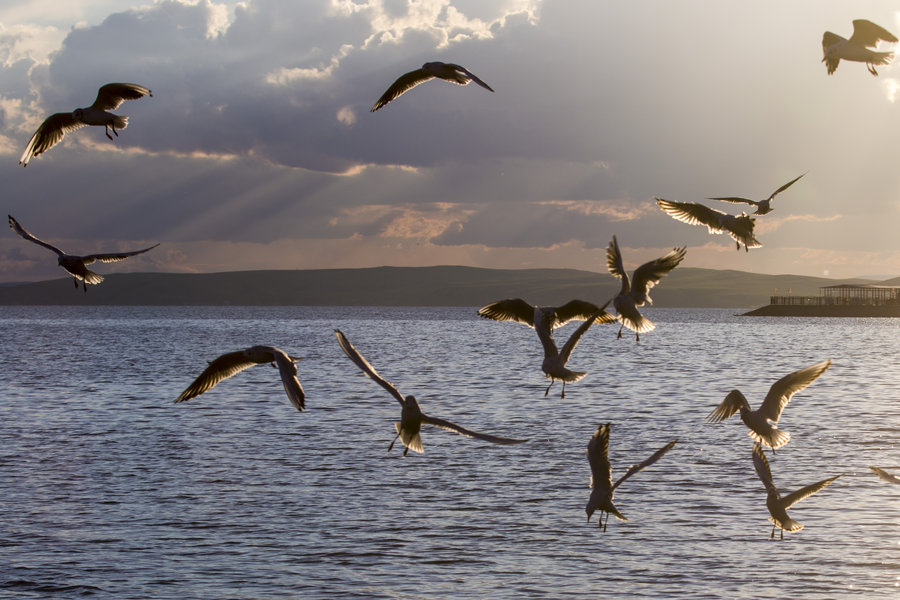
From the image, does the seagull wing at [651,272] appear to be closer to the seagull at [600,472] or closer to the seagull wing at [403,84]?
the seagull at [600,472]

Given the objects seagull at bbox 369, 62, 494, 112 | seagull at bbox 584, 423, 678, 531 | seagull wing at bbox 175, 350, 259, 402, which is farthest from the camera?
seagull at bbox 369, 62, 494, 112

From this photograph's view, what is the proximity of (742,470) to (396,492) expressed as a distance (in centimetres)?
1187

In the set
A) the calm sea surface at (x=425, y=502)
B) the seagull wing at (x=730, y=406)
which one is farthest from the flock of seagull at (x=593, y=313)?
the calm sea surface at (x=425, y=502)

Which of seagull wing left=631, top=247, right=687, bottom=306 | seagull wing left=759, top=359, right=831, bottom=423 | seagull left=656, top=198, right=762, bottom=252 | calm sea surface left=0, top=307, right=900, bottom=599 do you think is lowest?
calm sea surface left=0, top=307, right=900, bottom=599

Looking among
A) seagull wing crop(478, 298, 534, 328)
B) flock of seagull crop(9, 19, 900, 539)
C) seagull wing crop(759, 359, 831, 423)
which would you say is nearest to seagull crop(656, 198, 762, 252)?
flock of seagull crop(9, 19, 900, 539)

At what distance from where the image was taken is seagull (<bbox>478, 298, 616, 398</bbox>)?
1223 cm

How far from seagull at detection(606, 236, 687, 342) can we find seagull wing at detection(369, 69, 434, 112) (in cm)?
537

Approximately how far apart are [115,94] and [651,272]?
9.18 meters

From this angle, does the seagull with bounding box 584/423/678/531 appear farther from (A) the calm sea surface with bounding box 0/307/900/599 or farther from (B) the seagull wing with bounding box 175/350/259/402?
(A) the calm sea surface with bounding box 0/307/900/599

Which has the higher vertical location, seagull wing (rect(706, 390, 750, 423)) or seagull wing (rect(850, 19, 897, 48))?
seagull wing (rect(850, 19, 897, 48))

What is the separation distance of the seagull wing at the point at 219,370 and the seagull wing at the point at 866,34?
9.40 metres

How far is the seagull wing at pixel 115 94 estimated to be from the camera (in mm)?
16594

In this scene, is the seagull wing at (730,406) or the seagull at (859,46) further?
the seagull at (859,46)

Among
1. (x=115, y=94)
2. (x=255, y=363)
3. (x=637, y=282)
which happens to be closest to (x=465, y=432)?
(x=255, y=363)
